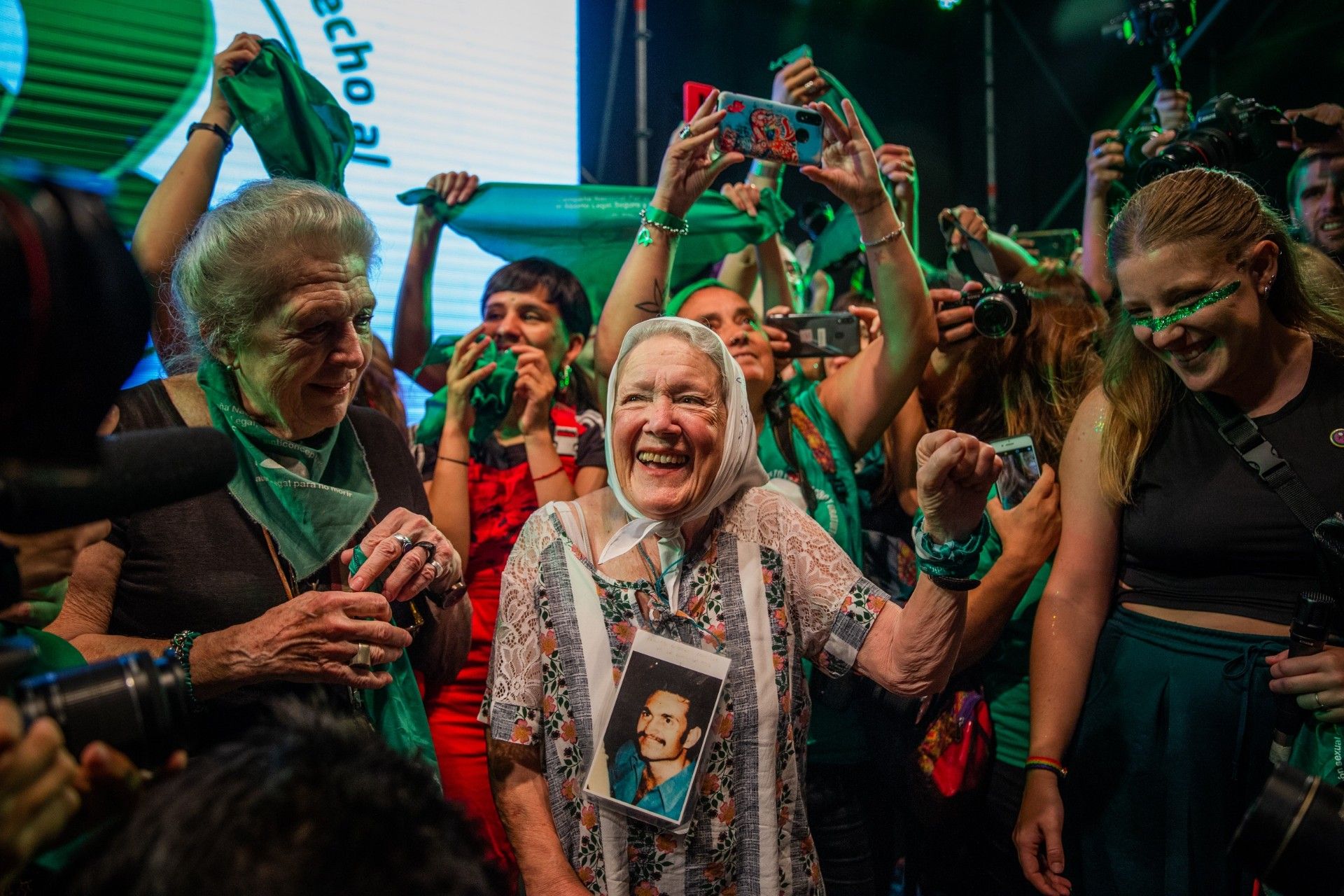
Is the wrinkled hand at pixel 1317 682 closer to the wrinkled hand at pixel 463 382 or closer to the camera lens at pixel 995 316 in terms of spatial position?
the camera lens at pixel 995 316

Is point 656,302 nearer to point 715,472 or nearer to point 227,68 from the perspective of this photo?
point 715,472

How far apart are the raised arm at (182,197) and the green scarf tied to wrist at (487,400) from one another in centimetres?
68

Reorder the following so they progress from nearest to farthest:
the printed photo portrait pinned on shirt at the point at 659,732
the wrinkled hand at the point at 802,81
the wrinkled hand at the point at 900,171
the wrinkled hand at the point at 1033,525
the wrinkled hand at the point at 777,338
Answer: the printed photo portrait pinned on shirt at the point at 659,732 → the wrinkled hand at the point at 1033,525 → the wrinkled hand at the point at 777,338 → the wrinkled hand at the point at 802,81 → the wrinkled hand at the point at 900,171

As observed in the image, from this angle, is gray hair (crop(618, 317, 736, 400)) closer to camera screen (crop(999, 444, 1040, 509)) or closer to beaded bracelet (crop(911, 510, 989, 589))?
beaded bracelet (crop(911, 510, 989, 589))

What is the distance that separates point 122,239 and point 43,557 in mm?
403

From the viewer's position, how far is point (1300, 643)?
1.64m

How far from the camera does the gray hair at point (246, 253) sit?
1.64 meters

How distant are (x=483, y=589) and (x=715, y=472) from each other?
956 millimetres

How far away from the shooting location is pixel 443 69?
3.51 metres

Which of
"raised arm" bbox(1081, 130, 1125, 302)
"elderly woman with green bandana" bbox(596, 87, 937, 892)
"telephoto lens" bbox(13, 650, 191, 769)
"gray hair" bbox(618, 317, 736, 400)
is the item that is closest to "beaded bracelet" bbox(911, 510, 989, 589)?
"gray hair" bbox(618, 317, 736, 400)

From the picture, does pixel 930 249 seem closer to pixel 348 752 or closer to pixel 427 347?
pixel 427 347

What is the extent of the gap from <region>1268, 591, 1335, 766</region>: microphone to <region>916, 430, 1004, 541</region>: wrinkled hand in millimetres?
663

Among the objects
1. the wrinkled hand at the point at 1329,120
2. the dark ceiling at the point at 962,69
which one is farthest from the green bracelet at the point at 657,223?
the dark ceiling at the point at 962,69

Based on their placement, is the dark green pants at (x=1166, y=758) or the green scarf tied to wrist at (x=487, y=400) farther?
the green scarf tied to wrist at (x=487, y=400)
